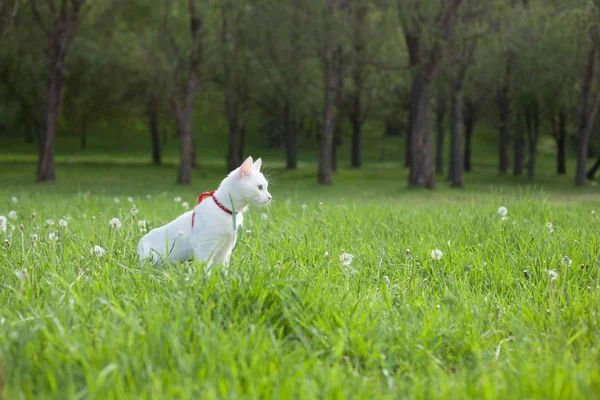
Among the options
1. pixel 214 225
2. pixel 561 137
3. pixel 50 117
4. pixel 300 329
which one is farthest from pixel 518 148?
pixel 300 329

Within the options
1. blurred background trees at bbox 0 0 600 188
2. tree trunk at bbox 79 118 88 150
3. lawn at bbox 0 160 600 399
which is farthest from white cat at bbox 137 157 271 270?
tree trunk at bbox 79 118 88 150

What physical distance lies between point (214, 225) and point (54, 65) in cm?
2328

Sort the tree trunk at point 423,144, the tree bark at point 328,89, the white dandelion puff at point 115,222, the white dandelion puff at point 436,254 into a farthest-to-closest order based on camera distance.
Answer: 1. the tree bark at point 328,89
2. the tree trunk at point 423,144
3. the white dandelion puff at point 115,222
4. the white dandelion puff at point 436,254

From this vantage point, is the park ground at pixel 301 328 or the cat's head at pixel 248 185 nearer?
the park ground at pixel 301 328

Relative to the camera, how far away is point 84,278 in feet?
14.2

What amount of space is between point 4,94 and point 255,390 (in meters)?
47.0

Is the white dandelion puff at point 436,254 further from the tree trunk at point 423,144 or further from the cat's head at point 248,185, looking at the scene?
the tree trunk at point 423,144

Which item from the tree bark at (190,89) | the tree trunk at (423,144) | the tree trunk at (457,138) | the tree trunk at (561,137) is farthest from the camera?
the tree trunk at (561,137)

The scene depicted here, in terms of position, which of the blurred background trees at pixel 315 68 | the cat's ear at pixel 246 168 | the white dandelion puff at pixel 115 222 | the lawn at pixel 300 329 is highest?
the blurred background trees at pixel 315 68

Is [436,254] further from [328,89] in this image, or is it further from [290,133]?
[290,133]

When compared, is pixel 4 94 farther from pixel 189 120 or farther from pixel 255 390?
pixel 255 390

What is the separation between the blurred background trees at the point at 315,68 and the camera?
996 inches

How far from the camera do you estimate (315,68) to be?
35.2 meters

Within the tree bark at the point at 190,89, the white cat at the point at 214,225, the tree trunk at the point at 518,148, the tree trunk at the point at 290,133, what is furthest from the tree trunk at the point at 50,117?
the tree trunk at the point at 518,148
